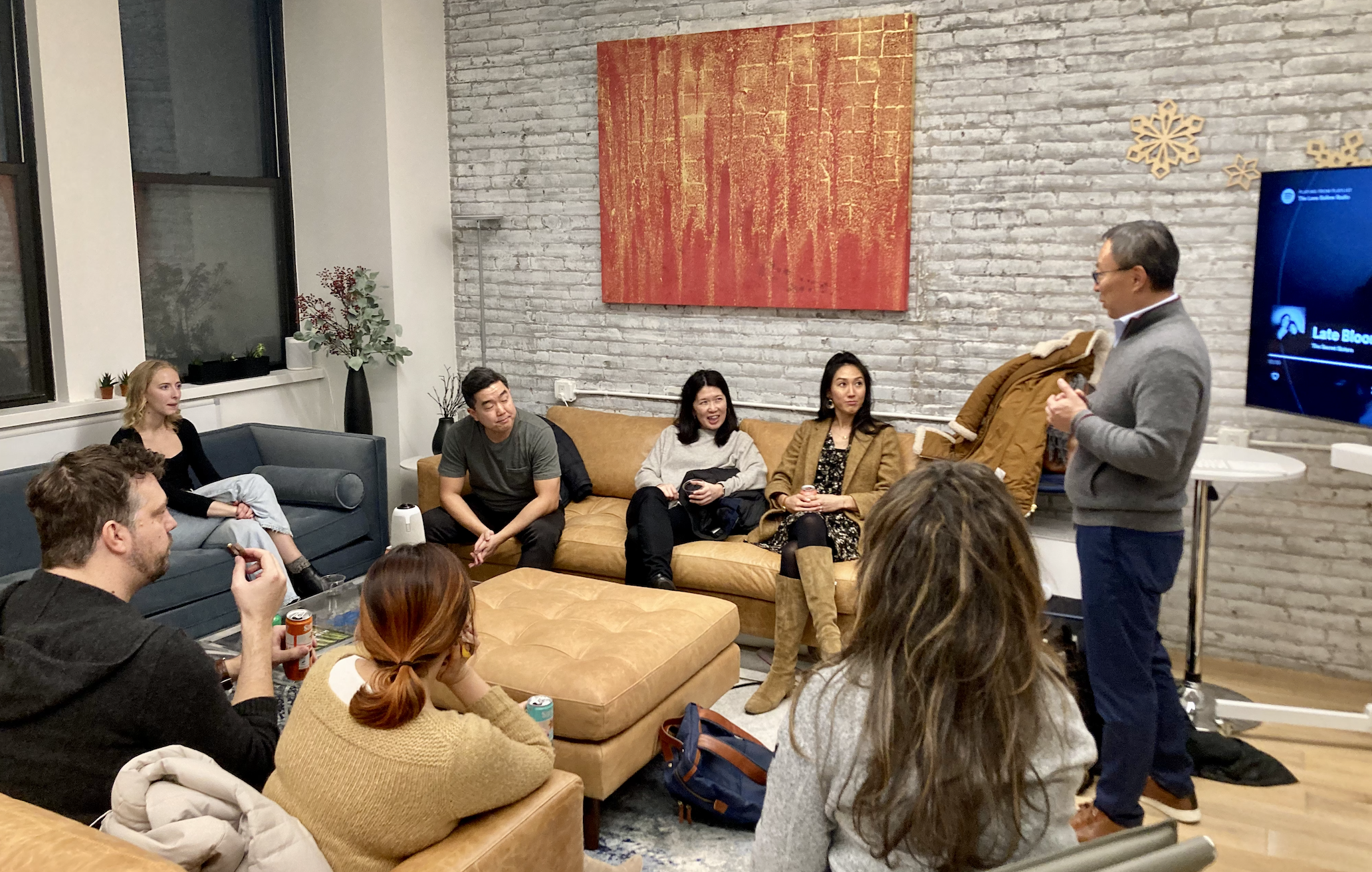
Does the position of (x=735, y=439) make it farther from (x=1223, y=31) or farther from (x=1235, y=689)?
(x=1223, y=31)

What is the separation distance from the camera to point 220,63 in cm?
517

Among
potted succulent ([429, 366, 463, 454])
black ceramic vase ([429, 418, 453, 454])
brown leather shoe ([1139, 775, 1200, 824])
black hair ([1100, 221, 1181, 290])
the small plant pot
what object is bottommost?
brown leather shoe ([1139, 775, 1200, 824])

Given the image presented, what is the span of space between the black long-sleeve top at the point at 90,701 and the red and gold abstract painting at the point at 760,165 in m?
3.34

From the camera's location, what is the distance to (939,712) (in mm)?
1227

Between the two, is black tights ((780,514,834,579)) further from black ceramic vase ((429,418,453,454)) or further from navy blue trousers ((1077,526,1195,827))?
black ceramic vase ((429,418,453,454))

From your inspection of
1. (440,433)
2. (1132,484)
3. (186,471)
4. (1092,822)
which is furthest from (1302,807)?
(186,471)

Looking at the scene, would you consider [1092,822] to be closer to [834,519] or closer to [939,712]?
[834,519]

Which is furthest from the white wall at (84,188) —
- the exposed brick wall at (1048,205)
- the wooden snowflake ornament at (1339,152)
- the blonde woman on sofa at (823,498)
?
the wooden snowflake ornament at (1339,152)

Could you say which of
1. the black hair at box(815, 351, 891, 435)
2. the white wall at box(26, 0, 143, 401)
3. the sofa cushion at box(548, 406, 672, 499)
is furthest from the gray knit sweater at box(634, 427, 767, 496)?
the white wall at box(26, 0, 143, 401)

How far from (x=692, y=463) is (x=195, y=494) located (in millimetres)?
1984

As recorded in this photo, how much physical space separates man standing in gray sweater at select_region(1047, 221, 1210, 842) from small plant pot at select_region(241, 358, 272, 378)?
13.2 feet

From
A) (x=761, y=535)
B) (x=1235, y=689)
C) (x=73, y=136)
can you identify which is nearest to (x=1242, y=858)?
(x=1235, y=689)

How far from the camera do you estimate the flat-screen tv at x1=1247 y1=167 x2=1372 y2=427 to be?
10.8 feet

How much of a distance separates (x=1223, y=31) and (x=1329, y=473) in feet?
5.38
